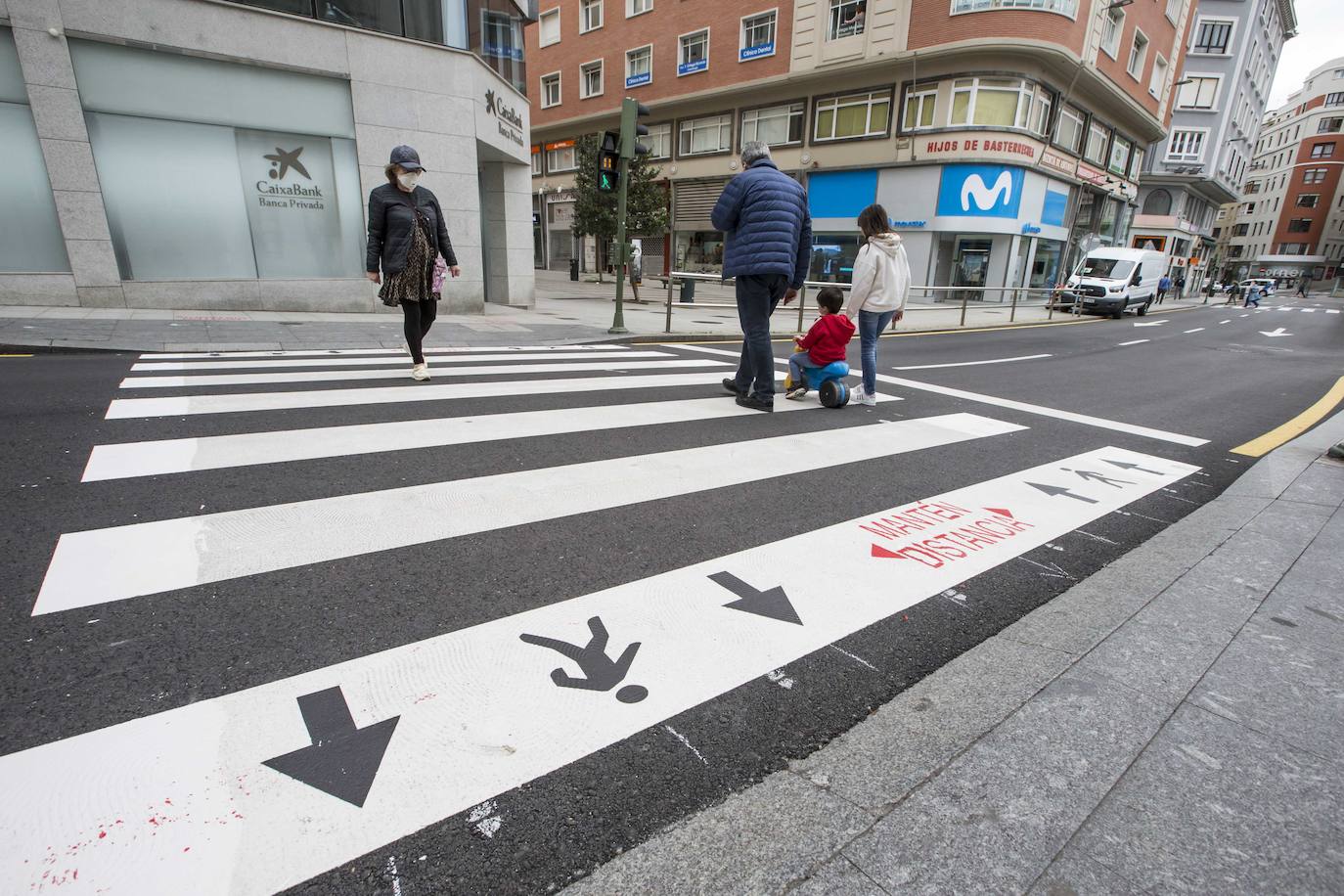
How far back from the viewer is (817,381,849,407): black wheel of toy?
5.82m

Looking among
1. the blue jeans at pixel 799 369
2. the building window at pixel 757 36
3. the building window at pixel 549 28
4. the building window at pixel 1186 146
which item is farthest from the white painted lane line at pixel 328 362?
the building window at pixel 1186 146

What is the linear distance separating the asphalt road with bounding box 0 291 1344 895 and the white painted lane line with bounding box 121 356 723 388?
12.4 inches

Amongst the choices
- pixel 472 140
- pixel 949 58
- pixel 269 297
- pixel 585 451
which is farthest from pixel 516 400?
pixel 949 58

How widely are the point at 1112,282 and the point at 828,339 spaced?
24916 millimetres

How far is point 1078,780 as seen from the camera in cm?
157

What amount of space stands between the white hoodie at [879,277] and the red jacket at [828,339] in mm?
348

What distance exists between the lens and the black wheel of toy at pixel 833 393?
5.82m

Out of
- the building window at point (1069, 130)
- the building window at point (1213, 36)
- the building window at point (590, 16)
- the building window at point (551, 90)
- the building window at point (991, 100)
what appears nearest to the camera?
the building window at point (991, 100)

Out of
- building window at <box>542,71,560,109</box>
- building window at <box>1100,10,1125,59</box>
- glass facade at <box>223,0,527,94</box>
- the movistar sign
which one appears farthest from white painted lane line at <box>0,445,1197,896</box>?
building window at <box>542,71,560,109</box>

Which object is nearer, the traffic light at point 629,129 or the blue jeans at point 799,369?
the blue jeans at point 799,369

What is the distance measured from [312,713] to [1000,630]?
2258mm

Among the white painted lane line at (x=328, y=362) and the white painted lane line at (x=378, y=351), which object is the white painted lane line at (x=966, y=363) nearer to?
the white painted lane line at (x=328, y=362)

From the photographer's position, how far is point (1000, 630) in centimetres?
234

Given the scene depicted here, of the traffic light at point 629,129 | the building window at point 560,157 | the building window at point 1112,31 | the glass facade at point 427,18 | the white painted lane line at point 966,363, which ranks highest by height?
the building window at point 1112,31
